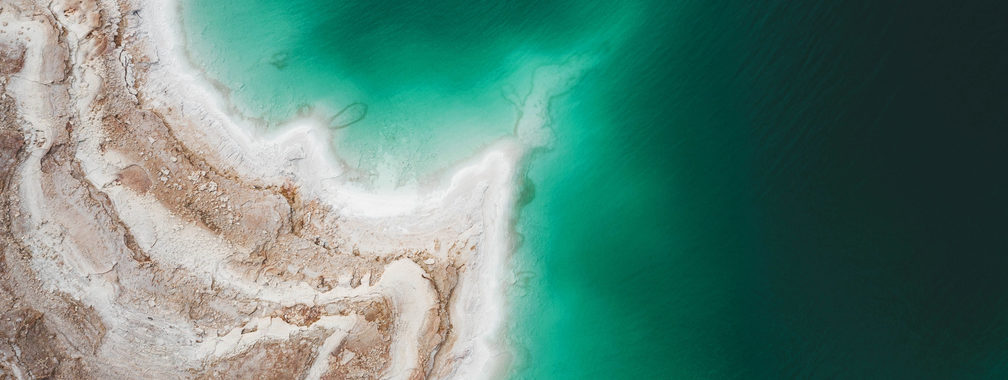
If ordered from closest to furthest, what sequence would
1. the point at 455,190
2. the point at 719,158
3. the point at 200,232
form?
the point at 200,232 → the point at 455,190 → the point at 719,158

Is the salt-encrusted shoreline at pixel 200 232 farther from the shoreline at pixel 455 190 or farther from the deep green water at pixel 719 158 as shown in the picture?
the deep green water at pixel 719 158

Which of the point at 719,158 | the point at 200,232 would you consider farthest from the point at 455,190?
the point at 719,158

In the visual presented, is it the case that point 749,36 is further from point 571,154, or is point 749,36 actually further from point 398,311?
point 398,311

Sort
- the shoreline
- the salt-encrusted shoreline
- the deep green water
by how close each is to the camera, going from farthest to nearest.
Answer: the shoreline
the deep green water
the salt-encrusted shoreline

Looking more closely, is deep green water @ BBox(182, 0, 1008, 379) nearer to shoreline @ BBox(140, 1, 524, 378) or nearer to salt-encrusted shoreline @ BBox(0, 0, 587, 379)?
shoreline @ BBox(140, 1, 524, 378)

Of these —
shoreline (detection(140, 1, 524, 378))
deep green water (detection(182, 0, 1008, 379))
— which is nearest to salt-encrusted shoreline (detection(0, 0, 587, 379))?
shoreline (detection(140, 1, 524, 378))

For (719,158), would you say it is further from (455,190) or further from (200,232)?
(200,232)
